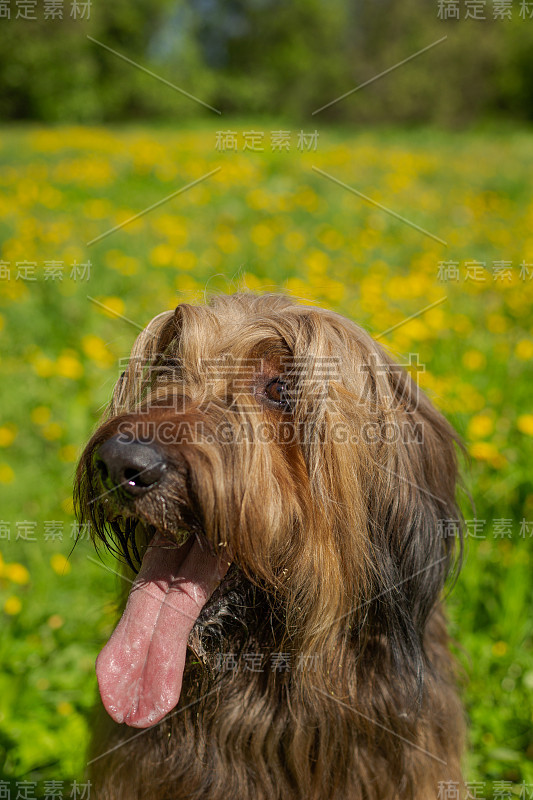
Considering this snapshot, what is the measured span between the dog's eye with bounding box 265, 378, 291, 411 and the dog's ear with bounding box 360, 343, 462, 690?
0.27 meters

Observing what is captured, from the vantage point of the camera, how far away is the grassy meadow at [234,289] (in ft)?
10.9

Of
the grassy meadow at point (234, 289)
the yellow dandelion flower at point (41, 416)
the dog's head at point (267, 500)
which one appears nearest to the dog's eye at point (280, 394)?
the dog's head at point (267, 500)

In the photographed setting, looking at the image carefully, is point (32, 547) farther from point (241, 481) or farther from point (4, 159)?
point (4, 159)

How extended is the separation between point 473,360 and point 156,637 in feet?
10.3

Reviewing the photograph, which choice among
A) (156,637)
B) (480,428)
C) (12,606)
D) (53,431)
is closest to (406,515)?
(156,637)

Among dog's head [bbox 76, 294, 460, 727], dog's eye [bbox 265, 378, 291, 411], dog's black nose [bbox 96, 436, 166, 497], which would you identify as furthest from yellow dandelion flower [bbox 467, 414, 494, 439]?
dog's black nose [bbox 96, 436, 166, 497]

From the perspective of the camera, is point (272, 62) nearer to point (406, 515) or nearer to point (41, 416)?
point (41, 416)

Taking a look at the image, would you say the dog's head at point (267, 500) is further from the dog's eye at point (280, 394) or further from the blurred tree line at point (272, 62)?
the blurred tree line at point (272, 62)

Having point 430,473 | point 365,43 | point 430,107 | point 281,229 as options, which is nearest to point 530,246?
point 281,229

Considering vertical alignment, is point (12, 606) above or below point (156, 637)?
below

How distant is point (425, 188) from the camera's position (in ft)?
32.5

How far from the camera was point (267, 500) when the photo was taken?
6.47 ft

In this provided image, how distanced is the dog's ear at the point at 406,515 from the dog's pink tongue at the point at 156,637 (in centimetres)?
52

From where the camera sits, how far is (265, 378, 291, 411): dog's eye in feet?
7.20
